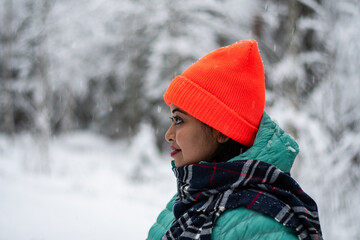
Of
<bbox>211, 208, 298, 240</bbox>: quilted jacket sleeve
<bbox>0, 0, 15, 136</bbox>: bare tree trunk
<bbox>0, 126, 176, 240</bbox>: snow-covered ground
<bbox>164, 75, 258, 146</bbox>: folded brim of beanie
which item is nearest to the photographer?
<bbox>211, 208, 298, 240</bbox>: quilted jacket sleeve

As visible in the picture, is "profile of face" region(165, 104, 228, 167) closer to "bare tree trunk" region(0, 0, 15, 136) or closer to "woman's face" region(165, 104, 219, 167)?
"woman's face" region(165, 104, 219, 167)

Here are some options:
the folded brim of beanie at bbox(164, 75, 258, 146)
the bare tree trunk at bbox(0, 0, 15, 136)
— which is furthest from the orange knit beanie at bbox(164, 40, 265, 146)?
the bare tree trunk at bbox(0, 0, 15, 136)

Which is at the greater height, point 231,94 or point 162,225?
point 231,94

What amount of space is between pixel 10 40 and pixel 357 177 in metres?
14.9

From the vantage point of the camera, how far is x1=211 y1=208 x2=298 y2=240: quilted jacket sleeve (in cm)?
105

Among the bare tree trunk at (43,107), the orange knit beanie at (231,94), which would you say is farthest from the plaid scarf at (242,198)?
the bare tree trunk at (43,107)

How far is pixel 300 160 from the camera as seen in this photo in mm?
4402

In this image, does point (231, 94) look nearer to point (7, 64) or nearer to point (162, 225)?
point (162, 225)

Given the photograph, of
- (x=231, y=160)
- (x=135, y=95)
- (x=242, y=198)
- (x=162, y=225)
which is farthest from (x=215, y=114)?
(x=135, y=95)

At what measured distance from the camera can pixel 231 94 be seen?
1390 mm

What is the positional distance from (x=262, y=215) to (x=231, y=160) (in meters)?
0.28

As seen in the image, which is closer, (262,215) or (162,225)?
(262,215)

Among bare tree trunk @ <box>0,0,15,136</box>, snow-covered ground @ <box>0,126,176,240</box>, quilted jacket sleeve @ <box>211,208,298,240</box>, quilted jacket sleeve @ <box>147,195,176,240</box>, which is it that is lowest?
snow-covered ground @ <box>0,126,176,240</box>

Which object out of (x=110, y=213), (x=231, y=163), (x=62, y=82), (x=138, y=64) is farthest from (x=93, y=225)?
(x=62, y=82)
